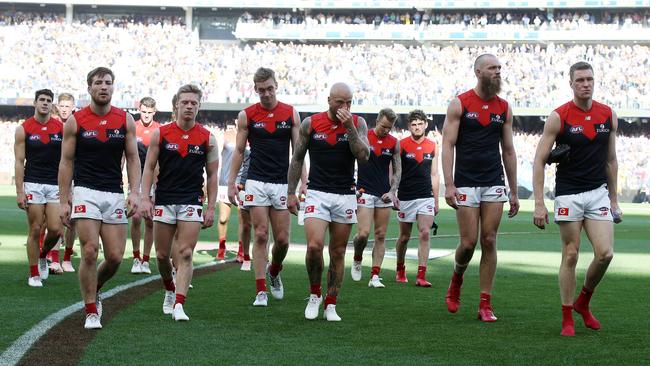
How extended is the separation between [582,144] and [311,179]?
2.26 metres

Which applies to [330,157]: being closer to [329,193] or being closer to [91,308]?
[329,193]

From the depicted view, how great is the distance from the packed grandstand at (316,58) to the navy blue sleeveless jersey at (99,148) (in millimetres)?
44813

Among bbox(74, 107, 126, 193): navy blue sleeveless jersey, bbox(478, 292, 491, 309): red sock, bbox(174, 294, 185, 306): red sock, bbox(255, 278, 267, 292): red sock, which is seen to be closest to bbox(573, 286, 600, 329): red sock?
bbox(478, 292, 491, 309): red sock

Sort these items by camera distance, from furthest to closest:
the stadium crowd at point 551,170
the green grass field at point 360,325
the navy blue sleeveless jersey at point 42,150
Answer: the stadium crowd at point 551,170
the navy blue sleeveless jersey at point 42,150
the green grass field at point 360,325

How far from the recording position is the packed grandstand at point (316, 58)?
58.9 metres

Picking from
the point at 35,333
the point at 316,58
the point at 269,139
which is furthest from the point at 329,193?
the point at 316,58

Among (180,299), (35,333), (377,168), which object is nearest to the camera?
(35,333)

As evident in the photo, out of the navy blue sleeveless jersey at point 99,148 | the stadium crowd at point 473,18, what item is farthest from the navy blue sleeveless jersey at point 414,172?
the stadium crowd at point 473,18

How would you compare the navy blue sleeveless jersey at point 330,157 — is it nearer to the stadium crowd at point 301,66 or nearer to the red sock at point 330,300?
the red sock at point 330,300

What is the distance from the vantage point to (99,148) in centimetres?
857

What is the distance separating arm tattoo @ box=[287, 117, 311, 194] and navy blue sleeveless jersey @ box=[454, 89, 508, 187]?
1.29 meters

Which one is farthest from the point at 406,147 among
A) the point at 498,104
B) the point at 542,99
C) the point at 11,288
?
the point at 542,99

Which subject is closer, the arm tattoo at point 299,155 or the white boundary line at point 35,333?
the white boundary line at point 35,333

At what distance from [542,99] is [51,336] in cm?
5239
